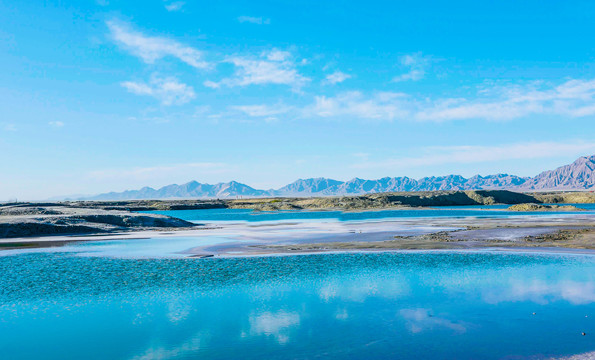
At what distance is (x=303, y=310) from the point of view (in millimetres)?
17156

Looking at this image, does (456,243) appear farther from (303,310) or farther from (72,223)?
(72,223)

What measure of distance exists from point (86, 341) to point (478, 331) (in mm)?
12828

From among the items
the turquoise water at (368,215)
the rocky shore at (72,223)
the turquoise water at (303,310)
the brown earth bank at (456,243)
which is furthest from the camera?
the turquoise water at (368,215)

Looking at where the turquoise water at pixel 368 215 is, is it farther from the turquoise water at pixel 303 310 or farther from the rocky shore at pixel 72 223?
the turquoise water at pixel 303 310

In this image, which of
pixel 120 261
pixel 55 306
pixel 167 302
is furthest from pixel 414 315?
pixel 120 261

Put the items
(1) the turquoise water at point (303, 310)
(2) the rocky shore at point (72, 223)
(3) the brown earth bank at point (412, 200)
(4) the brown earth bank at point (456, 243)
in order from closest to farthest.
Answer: (1) the turquoise water at point (303, 310), (4) the brown earth bank at point (456, 243), (2) the rocky shore at point (72, 223), (3) the brown earth bank at point (412, 200)

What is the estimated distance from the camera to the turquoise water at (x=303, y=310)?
1309cm

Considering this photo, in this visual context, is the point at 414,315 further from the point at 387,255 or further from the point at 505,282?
the point at 387,255

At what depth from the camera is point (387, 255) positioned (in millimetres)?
31453

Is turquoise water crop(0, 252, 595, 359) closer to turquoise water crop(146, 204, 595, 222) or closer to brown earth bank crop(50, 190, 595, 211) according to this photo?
turquoise water crop(146, 204, 595, 222)

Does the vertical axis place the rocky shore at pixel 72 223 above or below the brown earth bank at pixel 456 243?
above

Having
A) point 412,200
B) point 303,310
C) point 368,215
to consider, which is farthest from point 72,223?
point 412,200

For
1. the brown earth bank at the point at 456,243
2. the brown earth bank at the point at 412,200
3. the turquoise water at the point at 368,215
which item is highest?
the brown earth bank at the point at 412,200

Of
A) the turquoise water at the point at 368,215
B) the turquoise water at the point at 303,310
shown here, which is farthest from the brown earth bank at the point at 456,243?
the turquoise water at the point at 368,215
